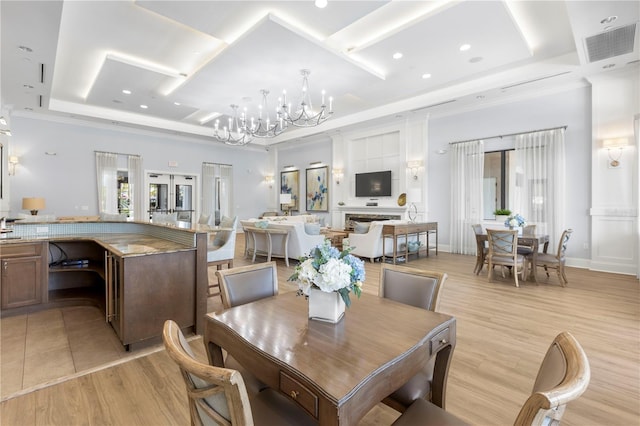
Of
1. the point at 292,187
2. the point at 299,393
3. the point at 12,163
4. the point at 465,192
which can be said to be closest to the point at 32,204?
the point at 12,163

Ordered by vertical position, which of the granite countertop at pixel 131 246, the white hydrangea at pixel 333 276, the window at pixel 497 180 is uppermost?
the window at pixel 497 180

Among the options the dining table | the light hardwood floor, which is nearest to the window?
the dining table

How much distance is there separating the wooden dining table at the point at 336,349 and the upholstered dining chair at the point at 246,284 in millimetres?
230

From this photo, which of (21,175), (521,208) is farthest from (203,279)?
(21,175)

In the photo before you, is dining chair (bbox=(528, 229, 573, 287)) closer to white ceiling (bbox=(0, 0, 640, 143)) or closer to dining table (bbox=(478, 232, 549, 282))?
dining table (bbox=(478, 232, 549, 282))

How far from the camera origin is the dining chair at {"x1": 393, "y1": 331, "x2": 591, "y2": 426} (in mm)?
678

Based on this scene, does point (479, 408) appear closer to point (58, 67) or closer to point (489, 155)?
point (489, 155)

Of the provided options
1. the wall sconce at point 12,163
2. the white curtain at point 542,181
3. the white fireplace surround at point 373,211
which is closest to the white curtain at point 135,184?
the wall sconce at point 12,163

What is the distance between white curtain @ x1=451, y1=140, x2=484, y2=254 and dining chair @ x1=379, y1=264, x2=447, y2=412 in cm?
600

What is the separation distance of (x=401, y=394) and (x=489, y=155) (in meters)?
6.98

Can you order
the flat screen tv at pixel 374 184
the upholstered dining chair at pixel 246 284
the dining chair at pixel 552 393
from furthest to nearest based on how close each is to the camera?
the flat screen tv at pixel 374 184 → the upholstered dining chair at pixel 246 284 → the dining chair at pixel 552 393

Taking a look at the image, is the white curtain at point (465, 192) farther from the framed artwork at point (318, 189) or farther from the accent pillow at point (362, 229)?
the framed artwork at point (318, 189)

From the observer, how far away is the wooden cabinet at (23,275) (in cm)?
326

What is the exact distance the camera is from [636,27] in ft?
12.9
